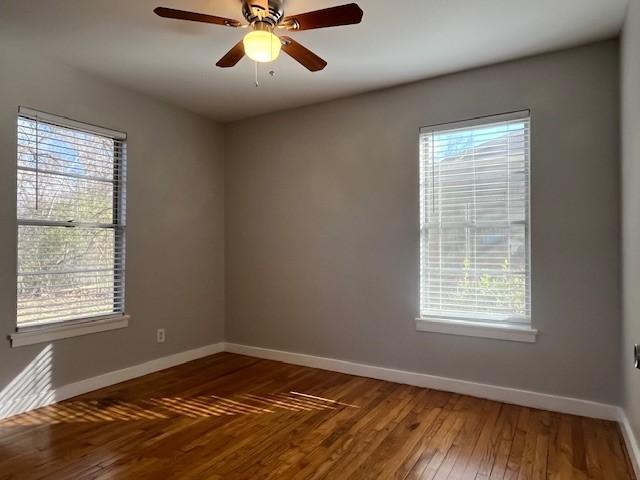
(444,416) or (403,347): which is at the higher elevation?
(403,347)

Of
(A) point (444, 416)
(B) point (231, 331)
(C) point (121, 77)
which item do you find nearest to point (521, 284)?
(A) point (444, 416)

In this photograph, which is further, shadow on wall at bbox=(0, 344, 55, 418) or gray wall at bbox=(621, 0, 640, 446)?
shadow on wall at bbox=(0, 344, 55, 418)

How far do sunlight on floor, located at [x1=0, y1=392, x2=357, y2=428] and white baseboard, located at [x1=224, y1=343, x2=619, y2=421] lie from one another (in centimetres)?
66

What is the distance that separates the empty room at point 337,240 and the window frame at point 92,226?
0.02 m

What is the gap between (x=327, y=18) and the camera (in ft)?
6.69

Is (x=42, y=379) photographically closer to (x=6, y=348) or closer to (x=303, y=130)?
(x=6, y=348)

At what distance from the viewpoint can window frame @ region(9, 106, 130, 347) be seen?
9.48 ft

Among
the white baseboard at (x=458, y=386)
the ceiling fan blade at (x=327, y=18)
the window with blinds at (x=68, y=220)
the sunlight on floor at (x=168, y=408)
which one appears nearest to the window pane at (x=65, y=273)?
the window with blinds at (x=68, y=220)

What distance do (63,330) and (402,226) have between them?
110 inches

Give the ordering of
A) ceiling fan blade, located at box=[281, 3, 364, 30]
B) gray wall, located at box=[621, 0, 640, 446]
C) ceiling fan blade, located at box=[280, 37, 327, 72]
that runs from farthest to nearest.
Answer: ceiling fan blade, located at box=[280, 37, 327, 72]
gray wall, located at box=[621, 0, 640, 446]
ceiling fan blade, located at box=[281, 3, 364, 30]

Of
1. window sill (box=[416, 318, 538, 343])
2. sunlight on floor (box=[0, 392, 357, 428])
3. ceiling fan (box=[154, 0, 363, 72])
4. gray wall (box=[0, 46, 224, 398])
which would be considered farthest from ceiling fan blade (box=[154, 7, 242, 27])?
window sill (box=[416, 318, 538, 343])

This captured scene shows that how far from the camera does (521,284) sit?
3.02 metres

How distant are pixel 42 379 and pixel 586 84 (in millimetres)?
4364

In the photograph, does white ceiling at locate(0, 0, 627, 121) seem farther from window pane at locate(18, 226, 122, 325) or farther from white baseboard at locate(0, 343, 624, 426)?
white baseboard at locate(0, 343, 624, 426)
